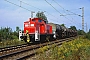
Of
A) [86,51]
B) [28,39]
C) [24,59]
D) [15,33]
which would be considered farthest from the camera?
[15,33]

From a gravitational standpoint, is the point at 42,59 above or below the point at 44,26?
below

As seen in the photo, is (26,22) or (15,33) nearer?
(26,22)

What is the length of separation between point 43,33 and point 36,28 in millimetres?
1956

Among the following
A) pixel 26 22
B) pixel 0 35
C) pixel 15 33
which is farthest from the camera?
pixel 15 33

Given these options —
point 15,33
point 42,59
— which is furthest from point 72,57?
point 15,33

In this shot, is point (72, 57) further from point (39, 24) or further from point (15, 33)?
point (15, 33)

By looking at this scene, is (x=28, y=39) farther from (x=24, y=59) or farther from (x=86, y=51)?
(x=86, y=51)

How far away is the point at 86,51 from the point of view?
11070mm

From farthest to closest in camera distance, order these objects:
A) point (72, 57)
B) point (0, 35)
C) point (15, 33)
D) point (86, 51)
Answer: point (15, 33) < point (0, 35) < point (86, 51) < point (72, 57)

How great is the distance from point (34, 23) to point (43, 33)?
243 cm

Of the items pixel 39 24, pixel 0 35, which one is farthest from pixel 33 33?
A: pixel 0 35

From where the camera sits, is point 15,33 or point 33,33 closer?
point 33,33

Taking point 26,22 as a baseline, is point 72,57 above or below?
below

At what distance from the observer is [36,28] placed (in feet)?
78.8
